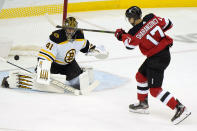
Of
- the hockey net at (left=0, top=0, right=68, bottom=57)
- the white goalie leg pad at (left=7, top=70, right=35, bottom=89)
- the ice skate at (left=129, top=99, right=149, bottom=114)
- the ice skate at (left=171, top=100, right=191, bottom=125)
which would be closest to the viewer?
the ice skate at (left=171, top=100, right=191, bottom=125)

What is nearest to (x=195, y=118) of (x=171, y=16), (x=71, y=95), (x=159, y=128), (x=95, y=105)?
(x=159, y=128)

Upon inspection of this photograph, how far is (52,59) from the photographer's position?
382 cm

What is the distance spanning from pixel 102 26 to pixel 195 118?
11.8 ft

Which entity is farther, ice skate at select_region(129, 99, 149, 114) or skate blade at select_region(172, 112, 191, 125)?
ice skate at select_region(129, 99, 149, 114)

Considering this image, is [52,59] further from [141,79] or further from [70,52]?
[141,79]

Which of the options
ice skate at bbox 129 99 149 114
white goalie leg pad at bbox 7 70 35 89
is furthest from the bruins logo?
ice skate at bbox 129 99 149 114

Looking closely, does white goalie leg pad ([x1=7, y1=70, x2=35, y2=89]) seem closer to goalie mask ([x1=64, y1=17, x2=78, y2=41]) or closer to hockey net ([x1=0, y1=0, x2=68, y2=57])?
goalie mask ([x1=64, y1=17, x2=78, y2=41])

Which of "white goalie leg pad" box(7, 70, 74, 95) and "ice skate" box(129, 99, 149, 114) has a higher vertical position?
"white goalie leg pad" box(7, 70, 74, 95)

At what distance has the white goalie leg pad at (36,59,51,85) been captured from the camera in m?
3.70

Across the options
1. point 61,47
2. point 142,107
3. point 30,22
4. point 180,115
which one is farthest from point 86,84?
point 30,22

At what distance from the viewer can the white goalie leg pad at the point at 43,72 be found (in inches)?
146

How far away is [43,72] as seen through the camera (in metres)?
3.71

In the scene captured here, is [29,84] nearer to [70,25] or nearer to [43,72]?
[43,72]

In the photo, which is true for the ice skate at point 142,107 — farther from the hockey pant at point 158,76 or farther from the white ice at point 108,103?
the hockey pant at point 158,76
